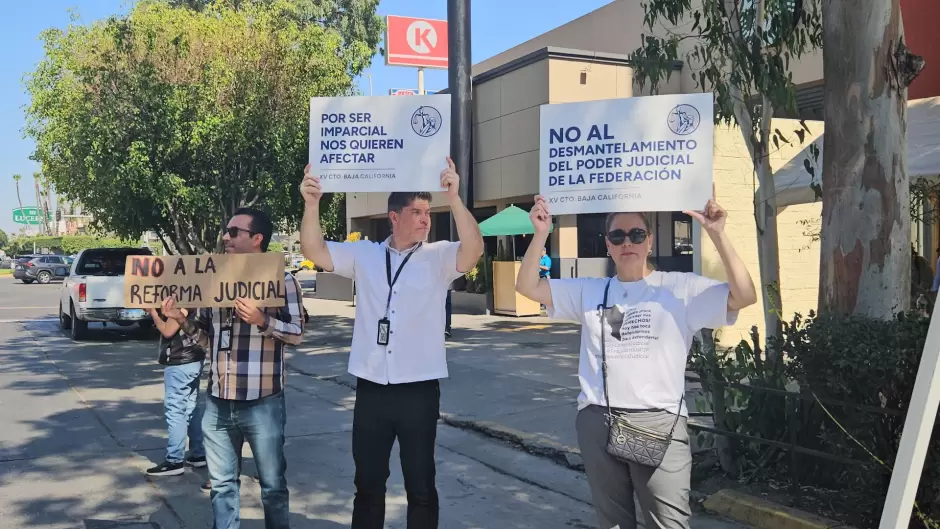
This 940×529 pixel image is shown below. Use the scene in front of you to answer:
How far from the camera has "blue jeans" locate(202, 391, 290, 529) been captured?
Result: 3.96m

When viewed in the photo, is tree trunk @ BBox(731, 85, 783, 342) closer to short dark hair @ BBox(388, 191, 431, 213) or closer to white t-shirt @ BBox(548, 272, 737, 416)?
white t-shirt @ BBox(548, 272, 737, 416)

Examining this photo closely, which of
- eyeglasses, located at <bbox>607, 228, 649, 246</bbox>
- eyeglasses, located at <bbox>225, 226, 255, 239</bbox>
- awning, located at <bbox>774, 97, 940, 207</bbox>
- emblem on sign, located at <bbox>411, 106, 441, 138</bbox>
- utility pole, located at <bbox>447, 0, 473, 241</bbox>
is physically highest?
utility pole, located at <bbox>447, 0, 473, 241</bbox>

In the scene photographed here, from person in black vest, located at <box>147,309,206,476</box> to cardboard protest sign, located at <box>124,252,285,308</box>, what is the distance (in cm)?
131

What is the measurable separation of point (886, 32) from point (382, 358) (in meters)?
3.76

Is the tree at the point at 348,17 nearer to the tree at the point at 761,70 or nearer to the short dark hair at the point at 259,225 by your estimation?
the tree at the point at 761,70

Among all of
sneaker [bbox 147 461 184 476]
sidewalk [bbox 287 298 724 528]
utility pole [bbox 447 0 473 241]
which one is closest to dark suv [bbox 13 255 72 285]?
sidewalk [bbox 287 298 724 528]

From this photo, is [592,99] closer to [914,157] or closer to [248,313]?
[914,157]

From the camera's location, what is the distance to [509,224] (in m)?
17.3

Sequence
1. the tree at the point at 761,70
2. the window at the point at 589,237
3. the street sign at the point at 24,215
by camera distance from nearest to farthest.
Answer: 1. the tree at the point at 761,70
2. the window at the point at 589,237
3. the street sign at the point at 24,215

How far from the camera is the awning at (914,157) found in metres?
7.66

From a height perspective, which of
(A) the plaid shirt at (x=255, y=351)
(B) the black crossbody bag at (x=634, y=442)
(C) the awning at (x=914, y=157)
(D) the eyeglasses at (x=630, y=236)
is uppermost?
(C) the awning at (x=914, y=157)

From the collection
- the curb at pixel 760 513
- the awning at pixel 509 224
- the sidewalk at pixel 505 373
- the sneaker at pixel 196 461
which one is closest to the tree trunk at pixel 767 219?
the curb at pixel 760 513

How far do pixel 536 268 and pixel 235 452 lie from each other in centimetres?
187

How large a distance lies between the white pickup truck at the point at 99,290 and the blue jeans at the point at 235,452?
1163 cm
